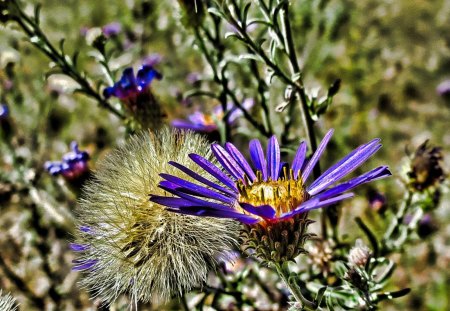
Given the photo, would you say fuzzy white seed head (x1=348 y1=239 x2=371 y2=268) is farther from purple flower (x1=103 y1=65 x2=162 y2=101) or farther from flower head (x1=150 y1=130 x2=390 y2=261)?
purple flower (x1=103 y1=65 x2=162 y2=101)

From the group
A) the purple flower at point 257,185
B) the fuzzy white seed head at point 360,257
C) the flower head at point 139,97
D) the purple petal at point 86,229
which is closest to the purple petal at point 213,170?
the purple flower at point 257,185

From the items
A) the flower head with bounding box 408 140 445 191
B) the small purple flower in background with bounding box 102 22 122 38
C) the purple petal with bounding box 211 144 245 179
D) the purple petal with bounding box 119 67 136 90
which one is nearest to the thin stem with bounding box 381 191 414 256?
the flower head with bounding box 408 140 445 191

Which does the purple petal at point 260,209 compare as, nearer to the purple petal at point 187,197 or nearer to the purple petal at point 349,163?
the purple petal at point 187,197

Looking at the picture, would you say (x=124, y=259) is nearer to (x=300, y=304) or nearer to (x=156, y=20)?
(x=300, y=304)

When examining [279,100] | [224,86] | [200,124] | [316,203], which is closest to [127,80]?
[224,86]

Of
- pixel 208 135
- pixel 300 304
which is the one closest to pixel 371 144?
pixel 300 304

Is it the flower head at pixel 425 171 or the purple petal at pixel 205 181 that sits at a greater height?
the flower head at pixel 425 171
